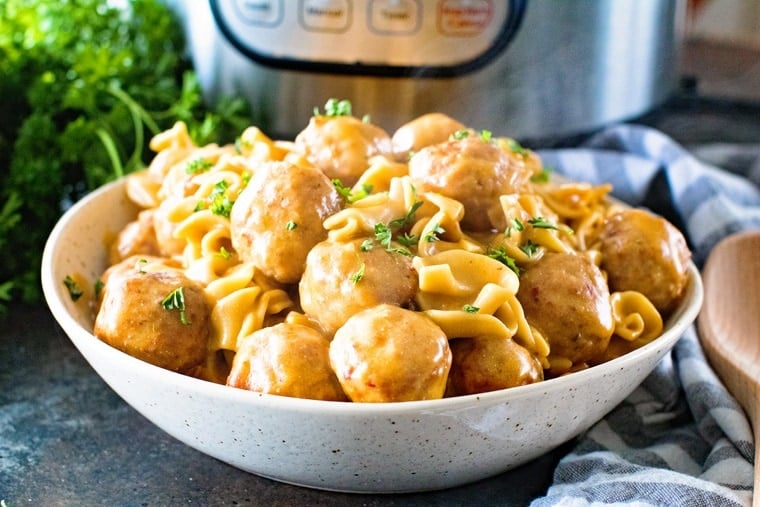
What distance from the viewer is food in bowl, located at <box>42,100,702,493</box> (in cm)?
110

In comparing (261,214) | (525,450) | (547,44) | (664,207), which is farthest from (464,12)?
(525,450)

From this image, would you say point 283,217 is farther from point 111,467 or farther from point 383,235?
point 111,467

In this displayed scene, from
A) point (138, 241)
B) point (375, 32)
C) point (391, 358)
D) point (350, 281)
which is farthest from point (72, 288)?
point (375, 32)

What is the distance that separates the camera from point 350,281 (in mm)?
1230

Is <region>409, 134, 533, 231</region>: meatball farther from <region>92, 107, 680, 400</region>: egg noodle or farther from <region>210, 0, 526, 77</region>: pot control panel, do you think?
<region>210, 0, 526, 77</region>: pot control panel

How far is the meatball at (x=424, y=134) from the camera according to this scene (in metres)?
1.58

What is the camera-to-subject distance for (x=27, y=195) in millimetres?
1988

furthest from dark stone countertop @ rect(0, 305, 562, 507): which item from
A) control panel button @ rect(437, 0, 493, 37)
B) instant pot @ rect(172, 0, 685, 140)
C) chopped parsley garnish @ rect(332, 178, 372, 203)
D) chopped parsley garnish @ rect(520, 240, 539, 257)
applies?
control panel button @ rect(437, 0, 493, 37)

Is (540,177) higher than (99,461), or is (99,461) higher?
(540,177)

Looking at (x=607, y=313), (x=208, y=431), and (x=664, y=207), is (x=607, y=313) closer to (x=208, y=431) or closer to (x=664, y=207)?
(x=208, y=431)

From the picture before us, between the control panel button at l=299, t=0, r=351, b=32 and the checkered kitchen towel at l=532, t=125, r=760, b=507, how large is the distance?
2.18 ft

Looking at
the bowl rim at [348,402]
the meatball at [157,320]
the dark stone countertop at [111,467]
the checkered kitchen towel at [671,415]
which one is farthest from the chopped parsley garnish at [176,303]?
the checkered kitchen towel at [671,415]

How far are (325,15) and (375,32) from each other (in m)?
0.12

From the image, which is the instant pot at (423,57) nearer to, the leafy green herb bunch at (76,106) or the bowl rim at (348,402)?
the leafy green herb bunch at (76,106)
